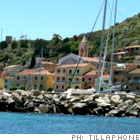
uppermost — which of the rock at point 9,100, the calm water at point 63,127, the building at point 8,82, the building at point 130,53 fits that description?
the building at point 130,53

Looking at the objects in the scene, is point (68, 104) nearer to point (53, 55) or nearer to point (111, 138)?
point (111, 138)

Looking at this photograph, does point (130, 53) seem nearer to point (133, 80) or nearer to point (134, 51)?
point (134, 51)

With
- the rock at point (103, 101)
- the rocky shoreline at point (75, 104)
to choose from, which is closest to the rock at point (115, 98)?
the rocky shoreline at point (75, 104)

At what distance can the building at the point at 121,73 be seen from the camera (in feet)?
300

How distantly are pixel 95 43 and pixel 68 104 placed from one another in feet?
330

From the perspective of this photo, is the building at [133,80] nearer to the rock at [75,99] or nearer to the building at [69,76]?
the building at [69,76]

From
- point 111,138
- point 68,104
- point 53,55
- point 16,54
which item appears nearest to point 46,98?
point 68,104

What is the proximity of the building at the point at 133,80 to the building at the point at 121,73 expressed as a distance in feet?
3.54

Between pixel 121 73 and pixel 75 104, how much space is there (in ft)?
126

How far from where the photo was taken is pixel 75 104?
54906mm

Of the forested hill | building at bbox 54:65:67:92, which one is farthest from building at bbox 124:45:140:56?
building at bbox 54:65:67:92

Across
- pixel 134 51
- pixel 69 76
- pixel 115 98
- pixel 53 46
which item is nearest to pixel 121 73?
pixel 69 76

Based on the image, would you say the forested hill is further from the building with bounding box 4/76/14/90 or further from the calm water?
the calm water

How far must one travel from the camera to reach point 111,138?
→ 1831 cm
